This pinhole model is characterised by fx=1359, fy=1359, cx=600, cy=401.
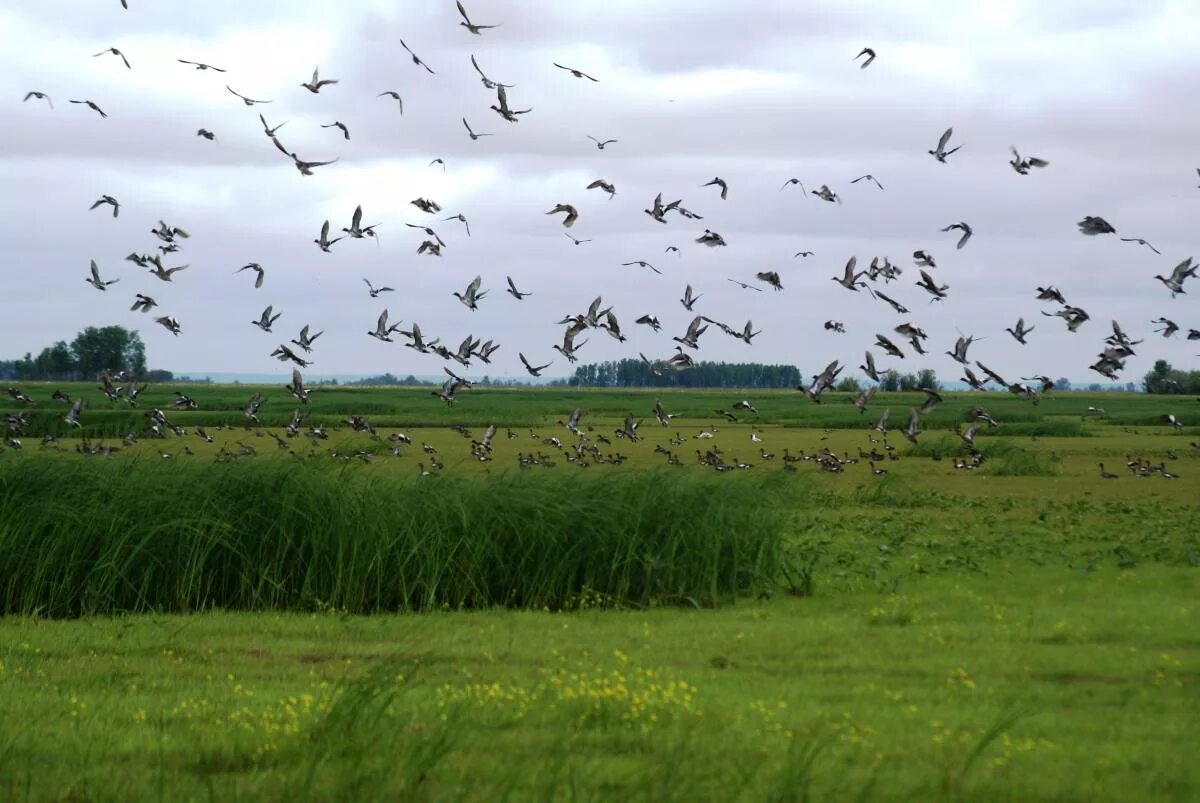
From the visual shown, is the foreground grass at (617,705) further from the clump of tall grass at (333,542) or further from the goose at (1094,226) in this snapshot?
the goose at (1094,226)

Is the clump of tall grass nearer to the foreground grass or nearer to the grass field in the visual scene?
the grass field

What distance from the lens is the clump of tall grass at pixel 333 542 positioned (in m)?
17.3

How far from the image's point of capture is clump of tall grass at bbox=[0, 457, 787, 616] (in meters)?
17.3

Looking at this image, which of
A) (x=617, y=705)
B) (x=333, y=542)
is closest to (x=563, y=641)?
(x=617, y=705)

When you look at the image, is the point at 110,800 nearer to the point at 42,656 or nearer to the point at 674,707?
the point at 674,707

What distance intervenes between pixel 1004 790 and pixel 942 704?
237 cm

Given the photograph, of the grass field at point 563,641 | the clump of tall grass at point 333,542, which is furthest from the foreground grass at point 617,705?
the clump of tall grass at point 333,542

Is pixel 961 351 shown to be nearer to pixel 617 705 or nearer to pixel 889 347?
pixel 889 347

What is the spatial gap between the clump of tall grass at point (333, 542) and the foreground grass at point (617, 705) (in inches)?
40.0

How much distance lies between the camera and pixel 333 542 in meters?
Answer: 17.7

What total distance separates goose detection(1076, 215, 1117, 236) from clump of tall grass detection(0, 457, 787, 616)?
6.79 metres

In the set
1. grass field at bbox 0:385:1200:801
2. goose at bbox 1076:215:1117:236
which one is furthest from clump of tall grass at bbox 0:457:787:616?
goose at bbox 1076:215:1117:236

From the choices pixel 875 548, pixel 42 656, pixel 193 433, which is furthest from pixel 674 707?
pixel 193 433

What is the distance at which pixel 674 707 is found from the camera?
1099cm
